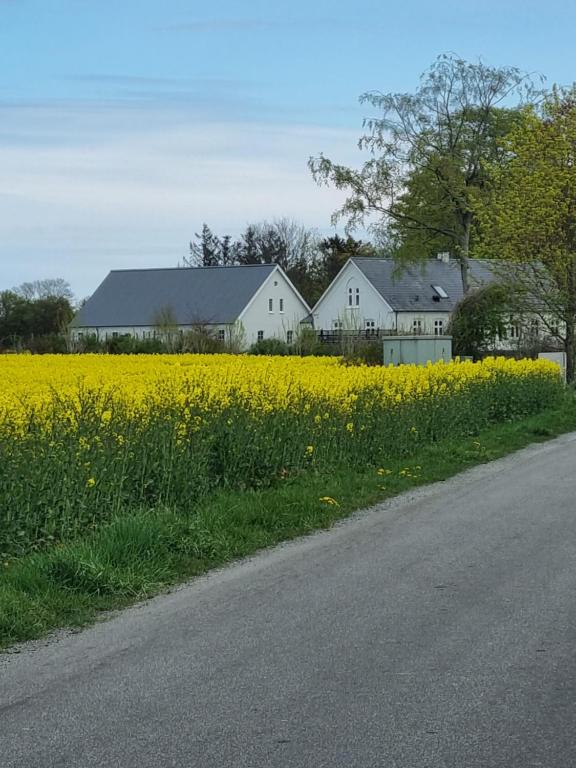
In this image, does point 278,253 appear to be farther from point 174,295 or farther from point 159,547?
point 159,547

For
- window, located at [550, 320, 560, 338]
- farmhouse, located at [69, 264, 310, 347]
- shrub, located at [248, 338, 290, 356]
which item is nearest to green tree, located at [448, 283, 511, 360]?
window, located at [550, 320, 560, 338]

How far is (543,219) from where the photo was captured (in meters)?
34.8

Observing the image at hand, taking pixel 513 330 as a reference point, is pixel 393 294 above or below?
above

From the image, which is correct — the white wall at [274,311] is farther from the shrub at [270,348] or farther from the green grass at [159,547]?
the green grass at [159,547]

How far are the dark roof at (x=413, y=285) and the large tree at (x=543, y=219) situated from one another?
34979 mm

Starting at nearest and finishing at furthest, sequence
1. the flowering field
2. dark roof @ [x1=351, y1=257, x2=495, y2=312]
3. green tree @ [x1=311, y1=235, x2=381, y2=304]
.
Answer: the flowering field → dark roof @ [x1=351, y1=257, x2=495, y2=312] → green tree @ [x1=311, y1=235, x2=381, y2=304]

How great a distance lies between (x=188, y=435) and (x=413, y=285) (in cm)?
6384

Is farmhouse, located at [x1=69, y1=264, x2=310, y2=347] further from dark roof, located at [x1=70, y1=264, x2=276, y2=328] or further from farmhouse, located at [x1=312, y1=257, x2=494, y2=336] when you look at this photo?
farmhouse, located at [x1=312, y1=257, x2=494, y2=336]

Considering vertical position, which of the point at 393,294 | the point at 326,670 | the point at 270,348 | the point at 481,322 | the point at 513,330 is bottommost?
the point at 326,670

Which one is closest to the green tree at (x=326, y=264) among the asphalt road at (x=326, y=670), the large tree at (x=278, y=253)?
the large tree at (x=278, y=253)

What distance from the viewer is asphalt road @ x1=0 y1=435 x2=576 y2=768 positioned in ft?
15.7

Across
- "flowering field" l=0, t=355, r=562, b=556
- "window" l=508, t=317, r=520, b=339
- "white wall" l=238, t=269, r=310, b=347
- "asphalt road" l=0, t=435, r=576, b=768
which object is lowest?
"asphalt road" l=0, t=435, r=576, b=768

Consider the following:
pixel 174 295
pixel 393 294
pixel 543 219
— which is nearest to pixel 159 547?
pixel 543 219

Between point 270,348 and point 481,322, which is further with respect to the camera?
point 270,348
